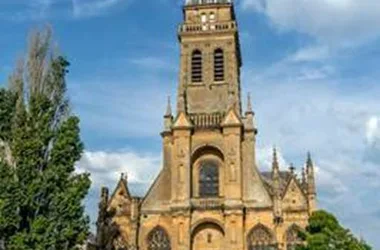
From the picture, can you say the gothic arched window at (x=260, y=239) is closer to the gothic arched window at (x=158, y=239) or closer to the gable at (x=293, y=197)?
the gable at (x=293, y=197)

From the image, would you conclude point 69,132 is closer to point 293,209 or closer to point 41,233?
point 41,233

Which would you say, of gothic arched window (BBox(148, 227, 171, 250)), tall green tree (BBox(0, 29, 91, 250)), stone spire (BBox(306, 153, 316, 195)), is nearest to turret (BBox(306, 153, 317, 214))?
stone spire (BBox(306, 153, 316, 195))

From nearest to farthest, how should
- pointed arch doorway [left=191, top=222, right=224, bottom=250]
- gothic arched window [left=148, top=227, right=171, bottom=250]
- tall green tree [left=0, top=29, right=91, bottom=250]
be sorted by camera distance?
tall green tree [left=0, top=29, right=91, bottom=250] → pointed arch doorway [left=191, top=222, right=224, bottom=250] → gothic arched window [left=148, top=227, right=171, bottom=250]

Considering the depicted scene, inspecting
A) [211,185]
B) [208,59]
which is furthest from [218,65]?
[211,185]

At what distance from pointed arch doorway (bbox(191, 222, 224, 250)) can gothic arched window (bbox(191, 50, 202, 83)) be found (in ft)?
44.0

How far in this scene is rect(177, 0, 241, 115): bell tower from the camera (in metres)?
57.2

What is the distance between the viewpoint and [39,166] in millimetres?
32500

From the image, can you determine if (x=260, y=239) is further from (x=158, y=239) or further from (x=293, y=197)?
(x=158, y=239)

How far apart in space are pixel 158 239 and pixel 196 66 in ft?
52.6

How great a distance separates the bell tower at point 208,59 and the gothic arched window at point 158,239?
406 inches

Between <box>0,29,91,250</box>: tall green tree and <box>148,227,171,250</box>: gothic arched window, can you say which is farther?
<box>148,227,171,250</box>: gothic arched window

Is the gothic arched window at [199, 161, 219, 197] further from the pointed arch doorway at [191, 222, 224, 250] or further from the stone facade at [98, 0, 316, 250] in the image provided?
the pointed arch doorway at [191, 222, 224, 250]

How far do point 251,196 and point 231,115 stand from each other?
6984mm

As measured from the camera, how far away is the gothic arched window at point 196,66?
5831 cm
